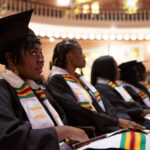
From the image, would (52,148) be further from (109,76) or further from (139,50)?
(139,50)

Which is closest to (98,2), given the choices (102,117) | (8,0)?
(8,0)

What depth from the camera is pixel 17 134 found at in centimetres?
126

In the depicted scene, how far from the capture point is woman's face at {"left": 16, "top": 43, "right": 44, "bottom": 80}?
66.0 inches

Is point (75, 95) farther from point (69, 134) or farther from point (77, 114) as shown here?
point (69, 134)

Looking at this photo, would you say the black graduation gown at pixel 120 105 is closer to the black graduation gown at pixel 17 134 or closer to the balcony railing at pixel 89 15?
the black graduation gown at pixel 17 134

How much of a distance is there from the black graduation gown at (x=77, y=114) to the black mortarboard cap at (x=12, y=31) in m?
0.90

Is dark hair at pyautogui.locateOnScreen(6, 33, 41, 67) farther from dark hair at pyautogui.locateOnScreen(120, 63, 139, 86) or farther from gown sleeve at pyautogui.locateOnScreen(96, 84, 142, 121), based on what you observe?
dark hair at pyautogui.locateOnScreen(120, 63, 139, 86)

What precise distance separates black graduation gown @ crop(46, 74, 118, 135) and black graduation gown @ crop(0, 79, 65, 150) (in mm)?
933

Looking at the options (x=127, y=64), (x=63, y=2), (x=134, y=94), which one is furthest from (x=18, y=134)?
(x=63, y=2)

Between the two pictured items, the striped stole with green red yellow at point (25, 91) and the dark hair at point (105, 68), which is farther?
the dark hair at point (105, 68)

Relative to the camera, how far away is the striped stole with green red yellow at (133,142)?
56.7 inches

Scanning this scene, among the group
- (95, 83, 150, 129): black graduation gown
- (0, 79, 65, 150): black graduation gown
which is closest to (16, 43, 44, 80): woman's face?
(0, 79, 65, 150): black graduation gown

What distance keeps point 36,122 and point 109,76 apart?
6.78 ft

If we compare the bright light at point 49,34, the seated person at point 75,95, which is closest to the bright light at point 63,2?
the bright light at point 49,34
